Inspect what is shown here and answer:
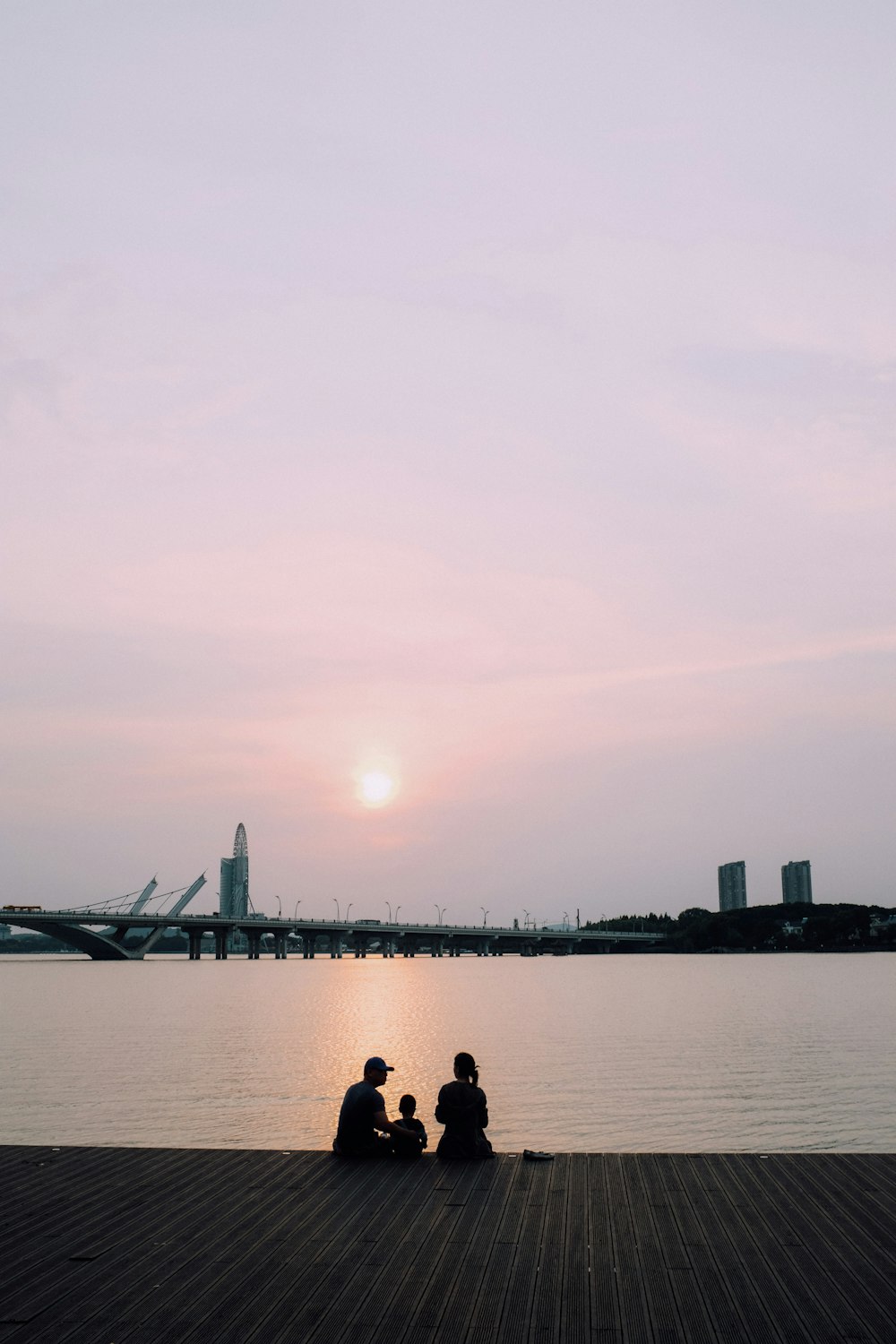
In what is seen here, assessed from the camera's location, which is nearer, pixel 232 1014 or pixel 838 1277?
pixel 838 1277

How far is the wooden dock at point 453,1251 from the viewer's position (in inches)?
377

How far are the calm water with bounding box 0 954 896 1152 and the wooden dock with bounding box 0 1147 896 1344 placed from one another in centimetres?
1362

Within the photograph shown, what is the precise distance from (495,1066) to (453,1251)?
1408 inches

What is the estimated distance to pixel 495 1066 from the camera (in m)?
45.7

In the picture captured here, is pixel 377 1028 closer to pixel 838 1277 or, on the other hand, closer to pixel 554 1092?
pixel 554 1092

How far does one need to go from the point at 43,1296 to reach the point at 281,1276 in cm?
211

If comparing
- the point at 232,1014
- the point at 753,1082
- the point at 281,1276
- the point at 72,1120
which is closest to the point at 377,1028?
the point at 232,1014

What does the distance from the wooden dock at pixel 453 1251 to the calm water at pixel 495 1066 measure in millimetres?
13621

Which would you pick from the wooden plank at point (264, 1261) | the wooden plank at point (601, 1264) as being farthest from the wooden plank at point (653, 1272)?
the wooden plank at point (264, 1261)

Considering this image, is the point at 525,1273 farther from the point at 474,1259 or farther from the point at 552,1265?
the point at 474,1259

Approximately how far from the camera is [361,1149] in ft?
51.4

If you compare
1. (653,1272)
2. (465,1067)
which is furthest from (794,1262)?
(465,1067)

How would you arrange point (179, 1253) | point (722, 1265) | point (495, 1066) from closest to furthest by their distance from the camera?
point (722, 1265)
point (179, 1253)
point (495, 1066)

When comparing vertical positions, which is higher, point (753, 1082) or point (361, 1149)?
point (361, 1149)
